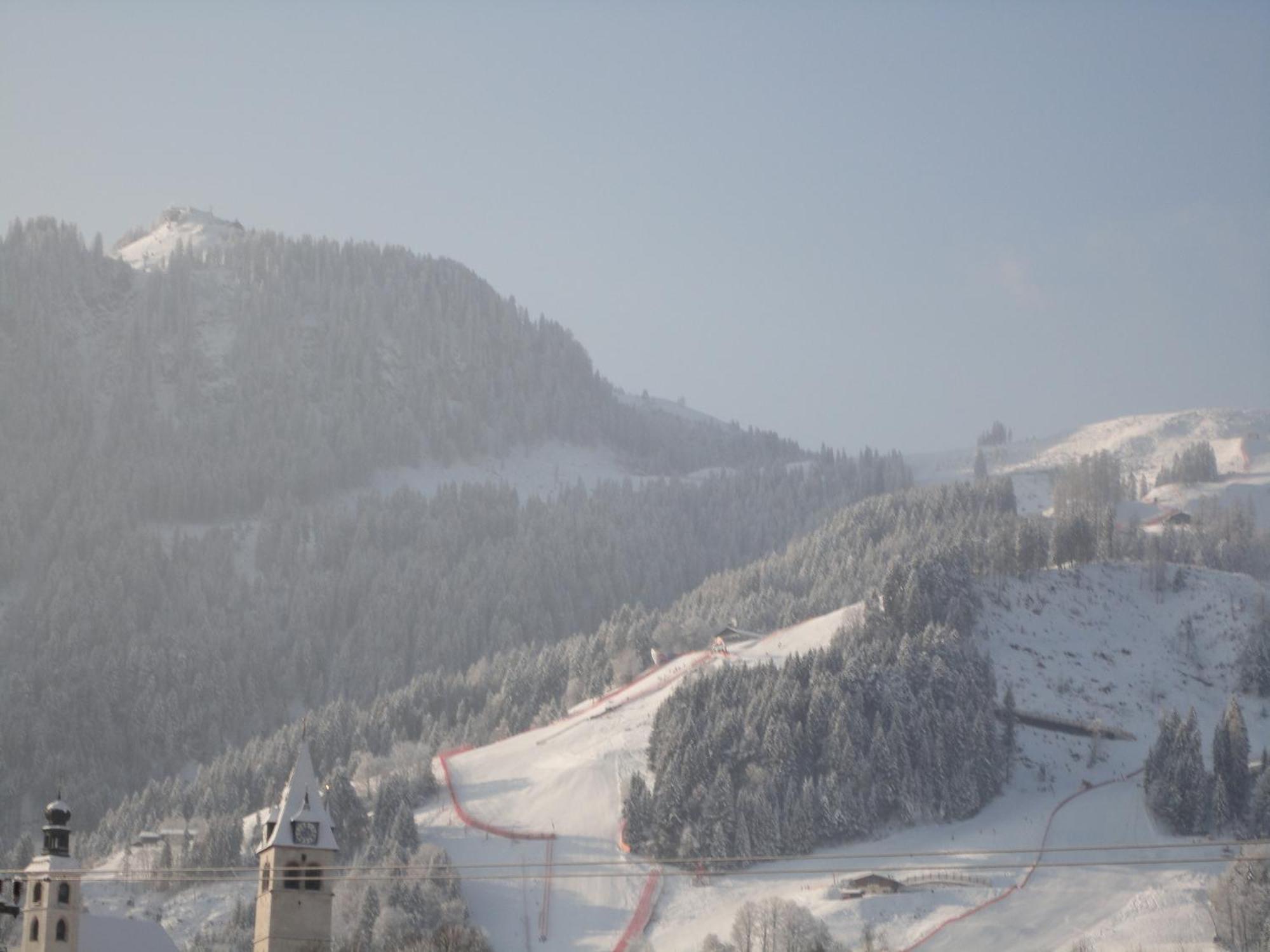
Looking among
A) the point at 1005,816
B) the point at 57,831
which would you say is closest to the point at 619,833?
the point at 1005,816

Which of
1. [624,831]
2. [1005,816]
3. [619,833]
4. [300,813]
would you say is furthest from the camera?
[1005,816]

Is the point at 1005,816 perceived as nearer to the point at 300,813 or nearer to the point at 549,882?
the point at 549,882

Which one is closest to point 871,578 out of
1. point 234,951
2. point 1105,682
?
point 1105,682

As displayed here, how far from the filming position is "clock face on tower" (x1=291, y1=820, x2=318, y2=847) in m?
98.6

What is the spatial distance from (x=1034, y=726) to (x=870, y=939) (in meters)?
46.1

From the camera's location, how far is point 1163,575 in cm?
19175

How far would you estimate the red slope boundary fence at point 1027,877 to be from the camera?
11962cm

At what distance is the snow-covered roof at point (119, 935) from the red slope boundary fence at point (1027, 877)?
4152cm

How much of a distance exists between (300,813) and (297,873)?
3.32 meters

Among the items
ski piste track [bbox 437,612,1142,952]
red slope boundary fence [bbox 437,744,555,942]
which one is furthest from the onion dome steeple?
red slope boundary fence [bbox 437,744,555,942]

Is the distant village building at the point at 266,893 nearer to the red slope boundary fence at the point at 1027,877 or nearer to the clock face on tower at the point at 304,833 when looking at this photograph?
the clock face on tower at the point at 304,833

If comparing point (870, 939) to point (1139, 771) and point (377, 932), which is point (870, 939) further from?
point (1139, 771)

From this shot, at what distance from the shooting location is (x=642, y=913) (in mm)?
131250

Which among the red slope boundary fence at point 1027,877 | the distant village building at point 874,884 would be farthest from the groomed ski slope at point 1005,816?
the distant village building at point 874,884
